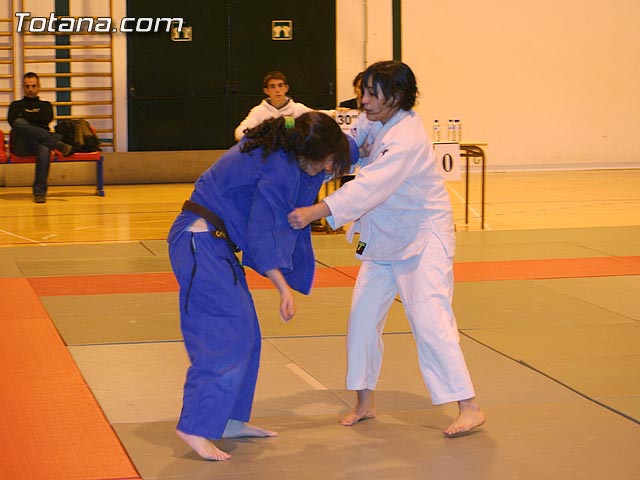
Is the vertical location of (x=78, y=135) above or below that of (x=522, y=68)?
below

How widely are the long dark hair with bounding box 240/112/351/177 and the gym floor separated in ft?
3.58

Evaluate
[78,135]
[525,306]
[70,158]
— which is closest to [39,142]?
[70,158]

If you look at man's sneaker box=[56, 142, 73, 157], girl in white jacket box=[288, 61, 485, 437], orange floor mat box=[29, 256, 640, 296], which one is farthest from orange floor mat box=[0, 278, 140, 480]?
man's sneaker box=[56, 142, 73, 157]

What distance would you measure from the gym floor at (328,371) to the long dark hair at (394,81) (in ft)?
4.23

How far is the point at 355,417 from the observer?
4145mm

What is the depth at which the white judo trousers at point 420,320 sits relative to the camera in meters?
3.98

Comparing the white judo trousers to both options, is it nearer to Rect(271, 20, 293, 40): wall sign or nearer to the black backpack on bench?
the black backpack on bench

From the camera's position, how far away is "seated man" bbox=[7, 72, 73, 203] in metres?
12.3

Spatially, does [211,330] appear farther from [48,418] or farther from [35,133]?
[35,133]

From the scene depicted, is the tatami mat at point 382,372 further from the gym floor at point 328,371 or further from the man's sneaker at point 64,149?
the man's sneaker at point 64,149

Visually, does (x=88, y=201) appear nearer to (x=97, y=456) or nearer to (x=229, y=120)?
(x=229, y=120)

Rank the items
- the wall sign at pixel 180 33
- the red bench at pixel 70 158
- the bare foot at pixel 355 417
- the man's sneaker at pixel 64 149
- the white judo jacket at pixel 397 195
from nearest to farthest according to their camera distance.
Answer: the white judo jacket at pixel 397 195
the bare foot at pixel 355 417
the man's sneaker at pixel 64 149
the red bench at pixel 70 158
the wall sign at pixel 180 33

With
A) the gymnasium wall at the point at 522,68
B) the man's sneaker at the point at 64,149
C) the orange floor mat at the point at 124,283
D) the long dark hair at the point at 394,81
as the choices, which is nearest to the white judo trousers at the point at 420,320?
the long dark hair at the point at 394,81

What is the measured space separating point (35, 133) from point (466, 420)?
9477 mm
